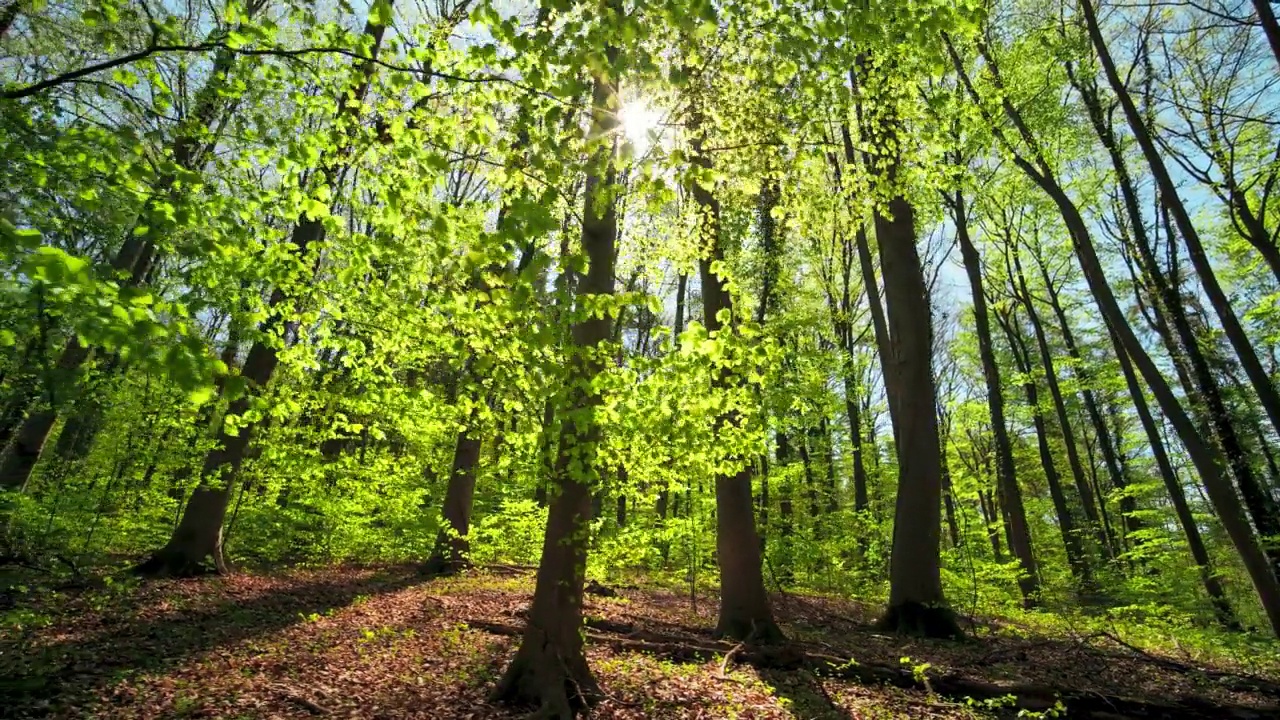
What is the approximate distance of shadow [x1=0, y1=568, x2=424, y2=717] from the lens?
448 centimetres

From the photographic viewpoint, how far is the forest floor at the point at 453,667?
4.97 meters

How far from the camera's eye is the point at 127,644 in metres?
5.84

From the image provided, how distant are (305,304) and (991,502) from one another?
1175 inches

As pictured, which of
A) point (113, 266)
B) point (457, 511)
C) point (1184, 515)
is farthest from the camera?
point (457, 511)

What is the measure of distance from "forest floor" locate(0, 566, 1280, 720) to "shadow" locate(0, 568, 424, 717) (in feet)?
0.08

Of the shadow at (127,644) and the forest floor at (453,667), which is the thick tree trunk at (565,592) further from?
the shadow at (127,644)

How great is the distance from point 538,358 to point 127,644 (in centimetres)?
517

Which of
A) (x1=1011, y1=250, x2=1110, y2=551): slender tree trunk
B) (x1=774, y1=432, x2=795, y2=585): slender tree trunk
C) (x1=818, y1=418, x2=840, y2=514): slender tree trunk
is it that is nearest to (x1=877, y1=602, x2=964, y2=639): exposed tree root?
(x1=774, y1=432, x2=795, y2=585): slender tree trunk

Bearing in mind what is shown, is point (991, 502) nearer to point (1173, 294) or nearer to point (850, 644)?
point (1173, 294)

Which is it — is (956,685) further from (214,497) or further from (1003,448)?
(214,497)

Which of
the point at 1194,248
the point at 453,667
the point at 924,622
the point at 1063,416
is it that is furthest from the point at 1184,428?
the point at 453,667

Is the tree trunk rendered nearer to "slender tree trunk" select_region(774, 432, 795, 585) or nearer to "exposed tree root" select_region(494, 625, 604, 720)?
"slender tree trunk" select_region(774, 432, 795, 585)

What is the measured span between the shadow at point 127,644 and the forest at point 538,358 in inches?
2.1

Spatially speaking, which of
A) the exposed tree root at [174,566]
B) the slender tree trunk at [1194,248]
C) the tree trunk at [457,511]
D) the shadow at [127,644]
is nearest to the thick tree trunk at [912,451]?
the slender tree trunk at [1194,248]
